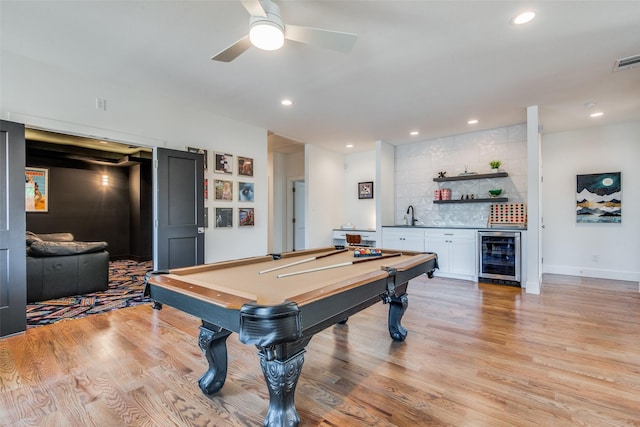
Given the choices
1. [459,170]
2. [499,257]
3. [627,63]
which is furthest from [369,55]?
[499,257]

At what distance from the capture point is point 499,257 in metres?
4.68

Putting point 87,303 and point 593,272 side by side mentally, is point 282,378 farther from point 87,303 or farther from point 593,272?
point 593,272

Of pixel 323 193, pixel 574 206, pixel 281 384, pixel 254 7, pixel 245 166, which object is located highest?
pixel 254 7

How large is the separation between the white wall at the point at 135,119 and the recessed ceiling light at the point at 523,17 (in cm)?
382

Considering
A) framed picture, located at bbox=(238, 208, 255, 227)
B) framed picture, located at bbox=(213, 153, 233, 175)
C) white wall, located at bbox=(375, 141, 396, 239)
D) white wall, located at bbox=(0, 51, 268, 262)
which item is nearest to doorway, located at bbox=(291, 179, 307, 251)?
white wall, located at bbox=(375, 141, 396, 239)

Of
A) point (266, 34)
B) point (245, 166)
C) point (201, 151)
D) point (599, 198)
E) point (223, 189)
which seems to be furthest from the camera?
point (599, 198)

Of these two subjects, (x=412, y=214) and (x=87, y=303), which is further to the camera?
(x=412, y=214)

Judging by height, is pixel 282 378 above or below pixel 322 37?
below

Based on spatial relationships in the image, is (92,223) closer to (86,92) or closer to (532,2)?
(86,92)

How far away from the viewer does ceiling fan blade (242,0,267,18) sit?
176 centimetres

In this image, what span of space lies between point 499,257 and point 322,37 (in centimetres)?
441

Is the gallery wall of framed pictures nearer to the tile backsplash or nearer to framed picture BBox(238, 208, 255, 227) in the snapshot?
framed picture BBox(238, 208, 255, 227)

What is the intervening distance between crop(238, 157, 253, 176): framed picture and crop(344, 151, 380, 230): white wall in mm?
2781

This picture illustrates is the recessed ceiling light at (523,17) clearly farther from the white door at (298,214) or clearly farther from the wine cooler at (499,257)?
the white door at (298,214)
